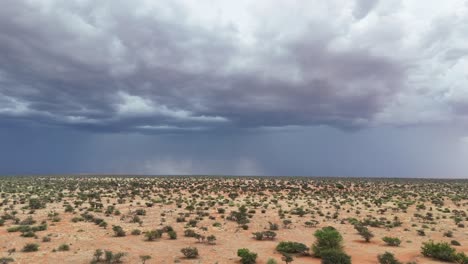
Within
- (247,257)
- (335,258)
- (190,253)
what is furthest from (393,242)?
(190,253)

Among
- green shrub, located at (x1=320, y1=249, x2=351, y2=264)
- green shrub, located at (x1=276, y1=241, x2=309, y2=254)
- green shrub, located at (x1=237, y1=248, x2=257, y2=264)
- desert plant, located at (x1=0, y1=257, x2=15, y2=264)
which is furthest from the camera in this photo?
green shrub, located at (x1=276, y1=241, x2=309, y2=254)

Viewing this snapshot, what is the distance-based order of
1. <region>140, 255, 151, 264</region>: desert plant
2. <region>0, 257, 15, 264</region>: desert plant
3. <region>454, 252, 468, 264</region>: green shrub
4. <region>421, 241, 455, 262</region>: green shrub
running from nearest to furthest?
<region>0, 257, 15, 264</region>: desert plant < <region>140, 255, 151, 264</region>: desert plant < <region>454, 252, 468, 264</region>: green shrub < <region>421, 241, 455, 262</region>: green shrub

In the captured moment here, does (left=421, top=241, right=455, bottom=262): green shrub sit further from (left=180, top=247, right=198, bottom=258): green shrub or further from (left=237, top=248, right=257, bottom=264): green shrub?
(left=180, top=247, right=198, bottom=258): green shrub

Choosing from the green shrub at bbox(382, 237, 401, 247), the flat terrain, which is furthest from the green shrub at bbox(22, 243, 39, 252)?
the green shrub at bbox(382, 237, 401, 247)

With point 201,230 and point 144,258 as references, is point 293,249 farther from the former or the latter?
point 201,230

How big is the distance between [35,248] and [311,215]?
30792mm

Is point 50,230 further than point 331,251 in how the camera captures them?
Yes

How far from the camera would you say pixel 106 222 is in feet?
118

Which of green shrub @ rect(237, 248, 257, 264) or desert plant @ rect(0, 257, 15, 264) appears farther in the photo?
green shrub @ rect(237, 248, 257, 264)

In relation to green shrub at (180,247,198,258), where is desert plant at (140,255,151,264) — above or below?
below

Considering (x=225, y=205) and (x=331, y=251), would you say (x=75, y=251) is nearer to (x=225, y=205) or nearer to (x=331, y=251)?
(x=331, y=251)

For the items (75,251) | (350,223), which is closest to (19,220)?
(75,251)

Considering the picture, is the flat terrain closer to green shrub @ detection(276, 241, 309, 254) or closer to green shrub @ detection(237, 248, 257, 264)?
green shrub @ detection(276, 241, 309, 254)

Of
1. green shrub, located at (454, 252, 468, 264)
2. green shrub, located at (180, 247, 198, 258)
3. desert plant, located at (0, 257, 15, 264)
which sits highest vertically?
green shrub, located at (454, 252, 468, 264)
